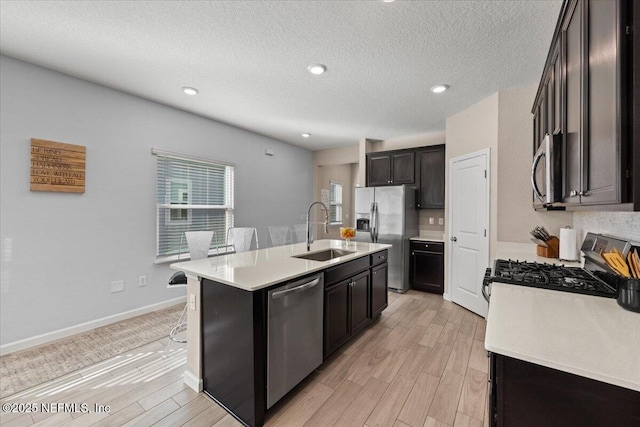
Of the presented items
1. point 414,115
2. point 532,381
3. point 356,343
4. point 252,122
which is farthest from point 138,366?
point 414,115

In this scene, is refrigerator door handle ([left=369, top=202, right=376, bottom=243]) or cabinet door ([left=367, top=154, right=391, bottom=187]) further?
cabinet door ([left=367, top=154, right=391, bottom=187])

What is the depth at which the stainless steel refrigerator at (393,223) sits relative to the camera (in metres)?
4.34

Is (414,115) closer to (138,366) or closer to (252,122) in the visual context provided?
(252,122)

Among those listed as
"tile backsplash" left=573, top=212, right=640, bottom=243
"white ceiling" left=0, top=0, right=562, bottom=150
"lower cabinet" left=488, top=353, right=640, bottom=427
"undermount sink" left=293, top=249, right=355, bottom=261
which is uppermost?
"white ceiling" left=0, top=0, right=562, bottom=150

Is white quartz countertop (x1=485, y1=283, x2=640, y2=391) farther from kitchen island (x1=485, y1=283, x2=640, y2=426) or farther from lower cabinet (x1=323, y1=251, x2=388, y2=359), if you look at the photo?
lower cabinet (x1=323, y1=251, x2=388, y2=359)

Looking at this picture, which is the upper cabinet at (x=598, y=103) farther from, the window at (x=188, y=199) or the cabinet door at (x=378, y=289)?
the window at (x=188, y=199)

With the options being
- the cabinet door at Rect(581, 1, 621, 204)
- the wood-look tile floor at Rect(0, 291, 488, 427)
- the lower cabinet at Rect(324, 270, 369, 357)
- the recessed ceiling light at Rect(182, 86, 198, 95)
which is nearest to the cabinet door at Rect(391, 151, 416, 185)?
the lower cabinet at Rect(324, 270, 369, 357)

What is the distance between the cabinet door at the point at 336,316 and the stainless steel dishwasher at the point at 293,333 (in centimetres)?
9

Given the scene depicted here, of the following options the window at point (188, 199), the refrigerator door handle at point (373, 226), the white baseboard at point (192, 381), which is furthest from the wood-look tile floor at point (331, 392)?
the refrigerator door handle at point (373, 226)

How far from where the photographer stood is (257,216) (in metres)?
4.94

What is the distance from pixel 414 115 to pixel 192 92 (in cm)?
302

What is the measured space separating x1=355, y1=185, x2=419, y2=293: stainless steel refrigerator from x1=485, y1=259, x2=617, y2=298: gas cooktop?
7.83 ft

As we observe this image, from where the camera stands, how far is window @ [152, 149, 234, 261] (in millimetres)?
3578

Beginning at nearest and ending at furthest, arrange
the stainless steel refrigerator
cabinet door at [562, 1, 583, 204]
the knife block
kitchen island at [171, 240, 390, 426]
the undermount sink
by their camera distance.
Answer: cabinet door at [562, 1, 583, 204] → kitchen island at [171, 240, 390, 426] → the knife block → the undermount sink → the stainless steel refrigerator
